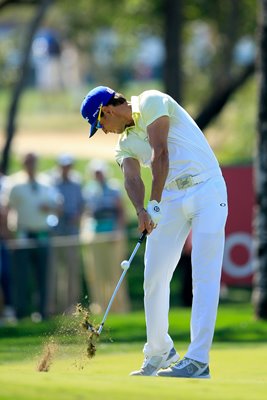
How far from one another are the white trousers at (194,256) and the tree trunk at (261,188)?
6.85 metres

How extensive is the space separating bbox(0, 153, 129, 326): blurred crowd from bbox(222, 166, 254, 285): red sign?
56.7 inches

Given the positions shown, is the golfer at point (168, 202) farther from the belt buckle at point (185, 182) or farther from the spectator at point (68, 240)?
the spectator at point (68, 240)

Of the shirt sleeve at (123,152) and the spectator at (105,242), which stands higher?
the shirt sleeve at (123,152)

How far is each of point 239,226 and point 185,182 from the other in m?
9.81

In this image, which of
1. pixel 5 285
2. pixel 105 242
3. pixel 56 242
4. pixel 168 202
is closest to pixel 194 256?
pixel 168 202

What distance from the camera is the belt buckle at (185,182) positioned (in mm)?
8844

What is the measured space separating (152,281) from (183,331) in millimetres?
5142

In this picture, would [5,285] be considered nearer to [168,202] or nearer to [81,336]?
[81,336]

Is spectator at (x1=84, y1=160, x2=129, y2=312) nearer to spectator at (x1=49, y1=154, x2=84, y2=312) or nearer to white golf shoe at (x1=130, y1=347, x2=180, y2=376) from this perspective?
spectator at (x1=49, y1=154, x2=84, y2=312)

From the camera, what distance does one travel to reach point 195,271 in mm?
→ 8812

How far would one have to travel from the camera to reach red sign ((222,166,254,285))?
18234 mm

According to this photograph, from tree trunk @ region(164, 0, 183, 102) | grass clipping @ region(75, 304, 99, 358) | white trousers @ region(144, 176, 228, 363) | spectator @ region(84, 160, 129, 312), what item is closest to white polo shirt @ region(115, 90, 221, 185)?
white trousers @ region(144, 176, 228, 363)

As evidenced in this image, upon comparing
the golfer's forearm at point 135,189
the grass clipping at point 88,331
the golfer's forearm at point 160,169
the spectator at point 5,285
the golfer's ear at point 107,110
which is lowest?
the spectator at point 5,285

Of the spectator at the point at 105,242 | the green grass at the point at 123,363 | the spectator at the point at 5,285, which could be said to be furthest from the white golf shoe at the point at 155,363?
the spectator at the point at 105,242
